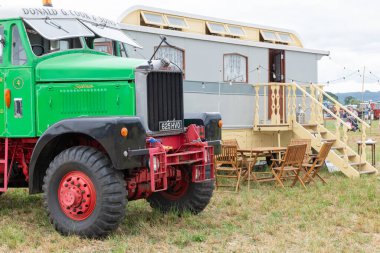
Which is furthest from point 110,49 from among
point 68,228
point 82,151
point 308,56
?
point 308,56

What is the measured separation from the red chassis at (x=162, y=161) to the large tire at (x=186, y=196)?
9 centimetres

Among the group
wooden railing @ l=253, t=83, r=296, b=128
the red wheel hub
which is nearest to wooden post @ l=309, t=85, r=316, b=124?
wooden railing @ l=253, t=83, r=296, b=128

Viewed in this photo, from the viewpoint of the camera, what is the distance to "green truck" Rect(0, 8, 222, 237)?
5.61m

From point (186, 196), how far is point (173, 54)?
438cm

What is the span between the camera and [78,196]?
572cm

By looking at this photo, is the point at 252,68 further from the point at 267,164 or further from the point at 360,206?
the point at 360,206

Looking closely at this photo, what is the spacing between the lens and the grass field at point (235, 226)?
5562 mm

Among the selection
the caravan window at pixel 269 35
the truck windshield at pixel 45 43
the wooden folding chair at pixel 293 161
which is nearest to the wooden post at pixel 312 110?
the caravan window at pixel 269 35

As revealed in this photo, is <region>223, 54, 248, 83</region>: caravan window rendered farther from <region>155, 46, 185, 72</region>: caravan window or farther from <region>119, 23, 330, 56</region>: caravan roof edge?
<region>155, 46, 185, 72</region>: caravan window

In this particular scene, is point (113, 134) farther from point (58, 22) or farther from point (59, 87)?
point (58, 22)

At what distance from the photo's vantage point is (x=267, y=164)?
1276cm

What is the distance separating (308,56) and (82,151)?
922cm

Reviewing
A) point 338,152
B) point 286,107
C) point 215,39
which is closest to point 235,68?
point 215,39

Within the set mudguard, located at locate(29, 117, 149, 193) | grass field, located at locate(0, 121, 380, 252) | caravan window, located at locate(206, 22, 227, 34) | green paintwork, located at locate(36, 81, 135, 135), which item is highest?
caravan window, located at locate(206, 22, 227, 34)
